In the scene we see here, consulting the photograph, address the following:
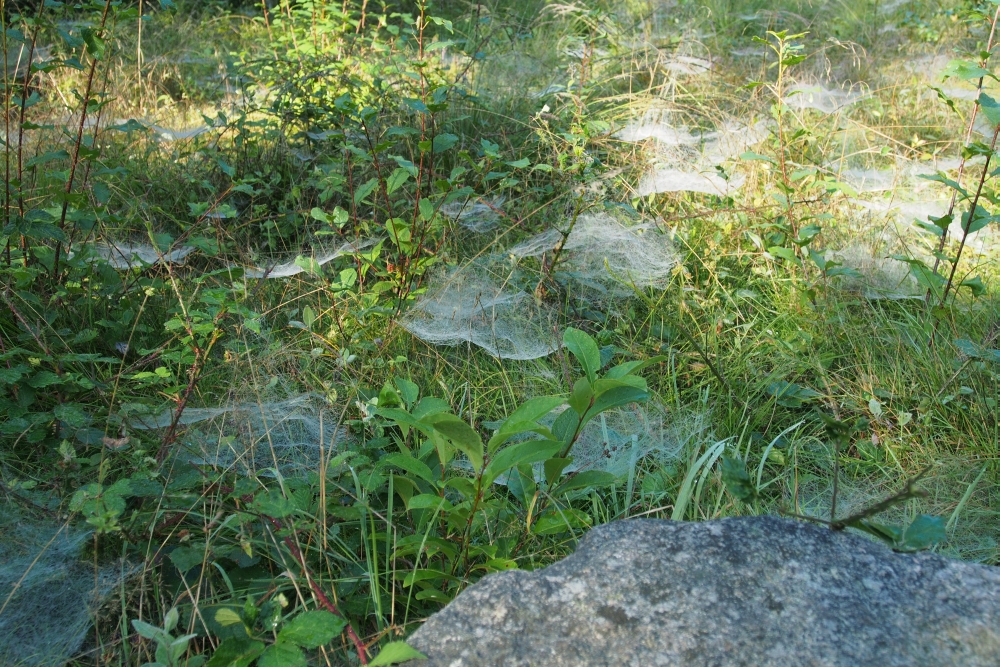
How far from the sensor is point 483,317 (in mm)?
2627

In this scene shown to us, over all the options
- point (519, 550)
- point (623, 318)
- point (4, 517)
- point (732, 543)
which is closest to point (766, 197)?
point (623, 318)

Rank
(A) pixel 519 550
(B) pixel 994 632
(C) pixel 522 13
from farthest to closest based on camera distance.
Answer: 1. (C) pixel 522 13
2. (A) pixel 519 550
3. (B) pixel 994 632

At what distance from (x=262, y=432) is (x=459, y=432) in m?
0.78

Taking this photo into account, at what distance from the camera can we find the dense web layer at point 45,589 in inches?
60.2

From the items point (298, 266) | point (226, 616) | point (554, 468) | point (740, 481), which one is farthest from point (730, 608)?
point (298, 266)

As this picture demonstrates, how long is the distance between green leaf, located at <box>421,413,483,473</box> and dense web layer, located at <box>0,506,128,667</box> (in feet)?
2.32

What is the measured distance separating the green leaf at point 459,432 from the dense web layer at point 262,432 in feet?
1.72

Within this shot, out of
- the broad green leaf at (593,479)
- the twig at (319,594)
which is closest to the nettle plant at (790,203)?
the broad green leaf at (593,479)

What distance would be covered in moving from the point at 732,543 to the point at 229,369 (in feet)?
5.56

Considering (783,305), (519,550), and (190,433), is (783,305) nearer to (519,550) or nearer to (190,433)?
(519,550)

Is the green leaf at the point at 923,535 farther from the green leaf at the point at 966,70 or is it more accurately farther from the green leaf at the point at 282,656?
the green leaf at the point at 966,70

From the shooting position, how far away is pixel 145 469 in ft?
5.80

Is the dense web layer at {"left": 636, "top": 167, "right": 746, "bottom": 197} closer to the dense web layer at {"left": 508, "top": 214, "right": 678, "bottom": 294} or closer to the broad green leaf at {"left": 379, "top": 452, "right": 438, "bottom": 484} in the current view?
the dense web layer at {"left": 508, "top": 214, "right": 678, "bottom": 294}

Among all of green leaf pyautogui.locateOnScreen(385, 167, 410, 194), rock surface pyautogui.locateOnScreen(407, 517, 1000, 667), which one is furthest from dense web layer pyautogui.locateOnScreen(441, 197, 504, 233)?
rock surface pyautogui.locateOnScreen(407, 517, 1000, 667)
